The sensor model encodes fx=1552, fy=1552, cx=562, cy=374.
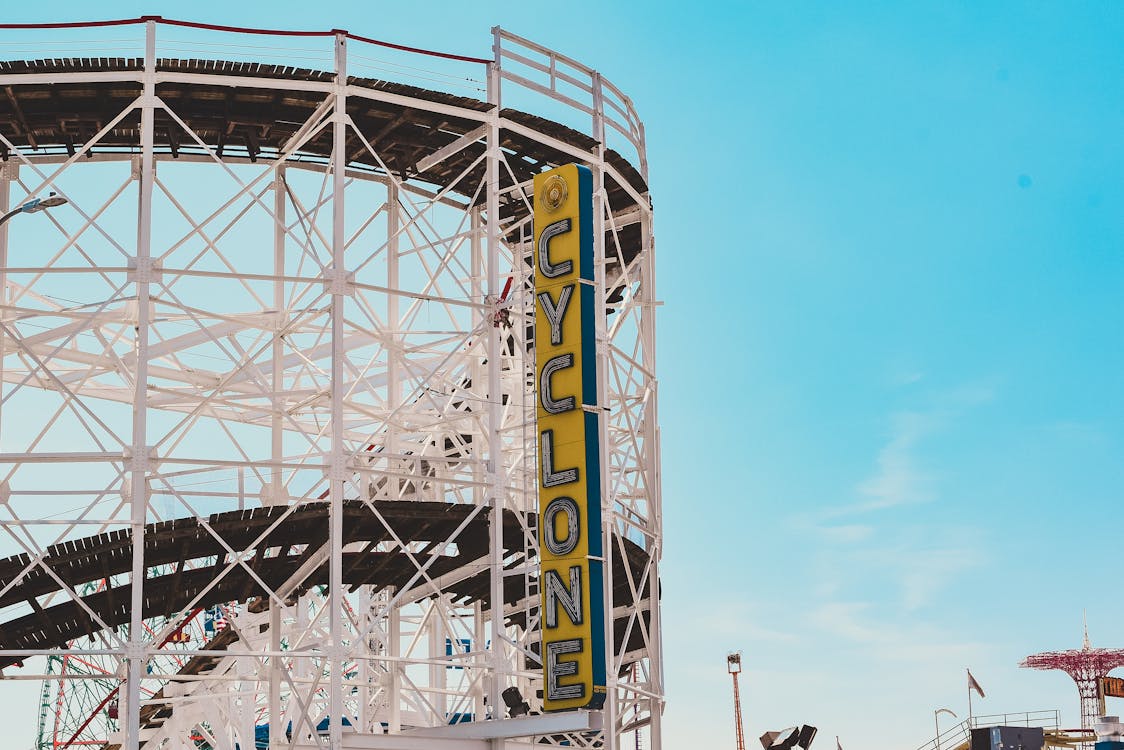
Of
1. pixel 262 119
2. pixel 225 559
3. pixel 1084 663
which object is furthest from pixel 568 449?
pixel 1084 663

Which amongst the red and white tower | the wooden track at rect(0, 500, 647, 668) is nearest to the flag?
the wooden track at rect(0, 500, 647, 668)

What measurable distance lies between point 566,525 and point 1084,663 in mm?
83808

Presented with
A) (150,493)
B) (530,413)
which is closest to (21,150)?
(150,493)

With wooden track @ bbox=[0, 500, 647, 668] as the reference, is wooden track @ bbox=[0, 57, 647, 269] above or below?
above

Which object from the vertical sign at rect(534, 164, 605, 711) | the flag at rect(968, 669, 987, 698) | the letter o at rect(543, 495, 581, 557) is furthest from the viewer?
the flag at rect(968, 669, 987, 698)

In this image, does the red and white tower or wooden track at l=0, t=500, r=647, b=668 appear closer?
wooden track at l=0, t=500, r=647, b=668

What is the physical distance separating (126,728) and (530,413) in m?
14.3

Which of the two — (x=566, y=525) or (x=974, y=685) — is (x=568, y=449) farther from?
(x=974, y=685)

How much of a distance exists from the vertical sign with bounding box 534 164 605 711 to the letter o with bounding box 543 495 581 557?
0.06 feet

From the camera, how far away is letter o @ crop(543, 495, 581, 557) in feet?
97.1

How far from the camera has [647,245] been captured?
38.5 meters

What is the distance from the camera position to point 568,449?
30109 millimetres

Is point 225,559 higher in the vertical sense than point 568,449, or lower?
lower

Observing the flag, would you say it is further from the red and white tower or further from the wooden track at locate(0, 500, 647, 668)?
the red and white tower
